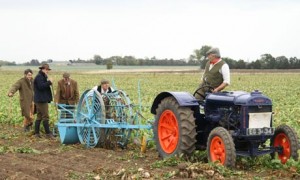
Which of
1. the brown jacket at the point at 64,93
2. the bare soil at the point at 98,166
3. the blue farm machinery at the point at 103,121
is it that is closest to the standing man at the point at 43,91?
the brown jacket at the point at 64,93

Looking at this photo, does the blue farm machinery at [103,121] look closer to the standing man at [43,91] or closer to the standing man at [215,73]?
the standing man at [43,91]

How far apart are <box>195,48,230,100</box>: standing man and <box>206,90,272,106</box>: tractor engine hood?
0.28 metres

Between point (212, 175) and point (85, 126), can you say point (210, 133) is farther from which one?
point (85, 126)

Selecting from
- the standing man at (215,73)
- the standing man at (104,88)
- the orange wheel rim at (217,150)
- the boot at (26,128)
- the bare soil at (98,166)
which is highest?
the standing man at (215,73)

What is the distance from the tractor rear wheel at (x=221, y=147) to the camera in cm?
703

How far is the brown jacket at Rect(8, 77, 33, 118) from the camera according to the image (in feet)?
43.4

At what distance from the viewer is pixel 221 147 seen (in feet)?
23.8

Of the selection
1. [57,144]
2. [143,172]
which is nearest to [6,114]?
[57,144]

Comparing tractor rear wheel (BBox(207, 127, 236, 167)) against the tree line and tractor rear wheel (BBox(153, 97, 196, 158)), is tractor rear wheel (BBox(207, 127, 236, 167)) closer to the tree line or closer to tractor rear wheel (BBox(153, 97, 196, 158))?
tractor rear wheel (BBox(153, 97, 196, 158))

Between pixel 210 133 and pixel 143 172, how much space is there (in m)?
1.25

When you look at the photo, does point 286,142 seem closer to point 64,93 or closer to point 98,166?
point 98,166

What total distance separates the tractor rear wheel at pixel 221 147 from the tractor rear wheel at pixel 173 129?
41 cm

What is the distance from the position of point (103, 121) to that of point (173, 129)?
2.01 metres

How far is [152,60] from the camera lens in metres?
118
